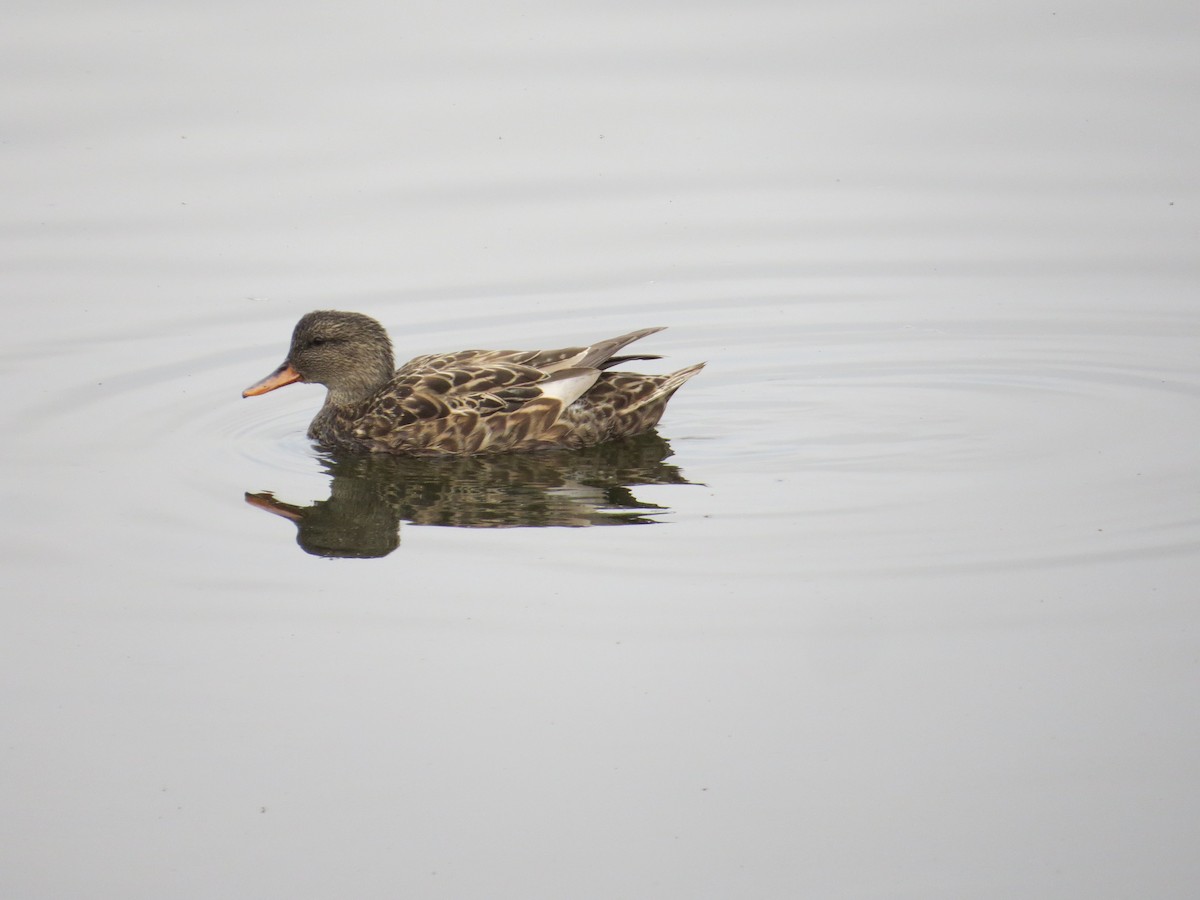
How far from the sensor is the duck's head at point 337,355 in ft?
35.4

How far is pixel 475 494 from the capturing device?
9742 millimetres

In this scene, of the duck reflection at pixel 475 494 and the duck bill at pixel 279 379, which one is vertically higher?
the duck bill at pixel 279 379

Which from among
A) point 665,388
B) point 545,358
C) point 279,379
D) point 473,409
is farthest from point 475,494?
point 279,379

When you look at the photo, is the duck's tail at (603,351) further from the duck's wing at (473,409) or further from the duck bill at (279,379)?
the duck bill at (279,379)

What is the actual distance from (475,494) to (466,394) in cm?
90

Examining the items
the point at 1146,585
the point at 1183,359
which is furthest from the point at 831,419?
the point at 1146,585

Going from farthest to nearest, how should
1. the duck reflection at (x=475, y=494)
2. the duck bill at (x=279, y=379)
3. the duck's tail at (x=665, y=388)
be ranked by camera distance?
the duck bill at (x=279, y=379), the duck's tail at (x=665, y=388), the duck reflection at (x=475, y=494)

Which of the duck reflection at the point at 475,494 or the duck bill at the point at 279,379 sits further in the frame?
the duck bill at the point at 279,379

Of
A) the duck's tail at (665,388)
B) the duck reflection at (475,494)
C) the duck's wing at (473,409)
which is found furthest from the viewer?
the duck's tail at (665,388)

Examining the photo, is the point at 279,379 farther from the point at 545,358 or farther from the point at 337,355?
the point at 545,358

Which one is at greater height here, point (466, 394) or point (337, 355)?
point (337, 355)

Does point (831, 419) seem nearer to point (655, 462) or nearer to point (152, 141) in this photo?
point (655, 462)

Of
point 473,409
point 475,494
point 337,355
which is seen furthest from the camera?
point 337,355

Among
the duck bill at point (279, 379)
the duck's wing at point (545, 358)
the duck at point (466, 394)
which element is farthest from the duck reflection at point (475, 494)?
the duck bill at point (279, 379)
